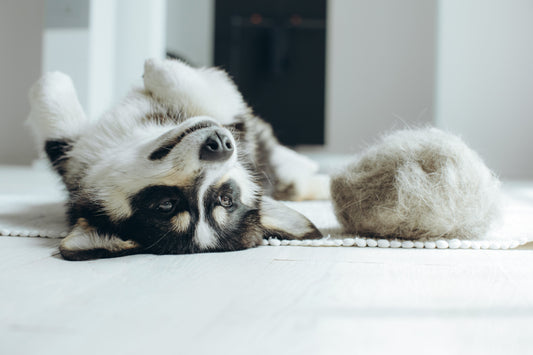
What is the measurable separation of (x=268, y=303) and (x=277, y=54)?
6.74 metres

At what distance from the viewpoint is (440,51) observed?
18.2ft

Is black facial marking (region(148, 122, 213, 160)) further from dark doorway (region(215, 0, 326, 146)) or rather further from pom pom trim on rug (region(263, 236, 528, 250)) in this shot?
dark doorway (region(215, 0, 326, 146))

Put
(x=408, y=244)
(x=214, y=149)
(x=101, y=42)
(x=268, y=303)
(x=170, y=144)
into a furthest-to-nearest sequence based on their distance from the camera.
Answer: (x=101, y=42) → (x=408, y=244) → (x=170, y=144) → (x=214, y=149) → (x=268, y=303)

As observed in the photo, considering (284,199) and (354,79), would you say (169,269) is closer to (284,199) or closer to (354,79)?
(284,199)

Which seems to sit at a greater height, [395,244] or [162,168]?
[162,168]

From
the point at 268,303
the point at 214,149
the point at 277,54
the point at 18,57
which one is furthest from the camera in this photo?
the point at 277,54

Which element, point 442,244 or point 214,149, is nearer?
point 214,149

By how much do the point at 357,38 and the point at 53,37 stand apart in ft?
15.5

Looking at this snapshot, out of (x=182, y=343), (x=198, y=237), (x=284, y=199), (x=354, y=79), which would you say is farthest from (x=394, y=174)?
(x=354, y=79)

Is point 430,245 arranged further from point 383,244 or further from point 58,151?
point 58,151

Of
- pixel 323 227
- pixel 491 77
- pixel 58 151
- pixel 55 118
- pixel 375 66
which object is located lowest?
pixel 323 227

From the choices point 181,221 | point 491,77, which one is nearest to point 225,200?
point 181,221

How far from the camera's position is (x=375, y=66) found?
8031 millimetres

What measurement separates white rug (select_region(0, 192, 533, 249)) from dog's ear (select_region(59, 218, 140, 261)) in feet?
0.91
